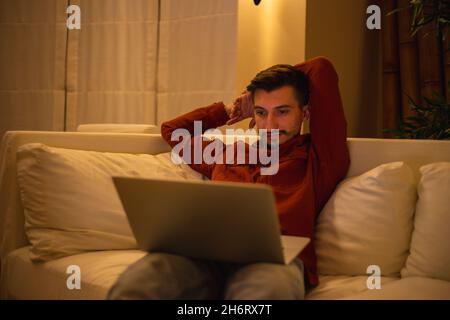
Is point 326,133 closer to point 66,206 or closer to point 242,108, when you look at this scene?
point 242,108

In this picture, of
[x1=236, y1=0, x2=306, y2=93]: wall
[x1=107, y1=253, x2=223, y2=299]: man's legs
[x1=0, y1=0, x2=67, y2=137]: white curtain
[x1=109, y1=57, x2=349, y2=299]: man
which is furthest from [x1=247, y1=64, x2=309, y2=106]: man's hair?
[x1=0, y1=0, x2=67, y2=137]: white curtain

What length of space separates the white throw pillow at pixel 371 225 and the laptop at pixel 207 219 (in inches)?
13.8

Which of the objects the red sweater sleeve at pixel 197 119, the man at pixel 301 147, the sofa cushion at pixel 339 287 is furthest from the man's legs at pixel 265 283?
the red sweater sleeve at pixel 197 119

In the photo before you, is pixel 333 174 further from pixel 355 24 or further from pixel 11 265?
pixel 355 24

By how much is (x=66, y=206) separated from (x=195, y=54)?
78.5 inches

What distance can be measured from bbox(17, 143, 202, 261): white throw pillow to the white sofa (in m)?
0.04

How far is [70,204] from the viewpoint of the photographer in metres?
1.61

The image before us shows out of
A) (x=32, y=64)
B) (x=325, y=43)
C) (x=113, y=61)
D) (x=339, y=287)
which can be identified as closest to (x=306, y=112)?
(x=339, y=287)

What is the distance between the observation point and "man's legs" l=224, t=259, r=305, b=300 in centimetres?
99

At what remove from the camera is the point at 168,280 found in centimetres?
108

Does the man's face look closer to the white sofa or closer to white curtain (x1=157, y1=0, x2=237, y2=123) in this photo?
the white sofa

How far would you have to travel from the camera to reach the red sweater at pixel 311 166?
56.3 inches
